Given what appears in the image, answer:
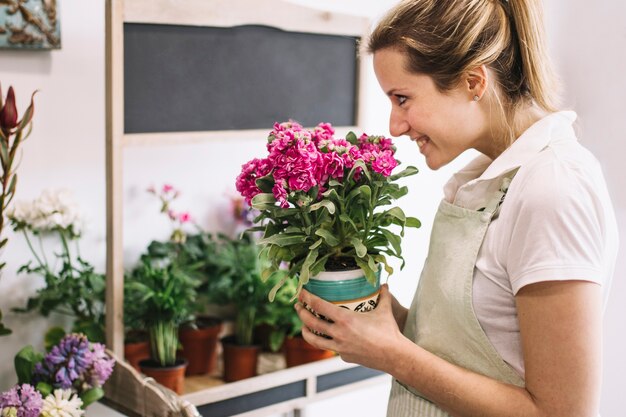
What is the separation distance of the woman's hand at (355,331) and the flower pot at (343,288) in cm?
2

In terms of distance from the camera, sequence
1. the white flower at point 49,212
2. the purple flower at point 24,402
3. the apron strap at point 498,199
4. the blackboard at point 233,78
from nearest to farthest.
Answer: the apron strap at point 498,199
the purple flower at point 24,402
the blackboard at point 233,78
the white flower at point 49,212

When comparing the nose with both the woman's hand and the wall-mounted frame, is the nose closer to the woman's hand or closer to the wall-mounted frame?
the woman's hand

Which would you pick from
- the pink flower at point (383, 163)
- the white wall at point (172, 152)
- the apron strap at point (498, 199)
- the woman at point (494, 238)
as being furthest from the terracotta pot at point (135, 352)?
the apron strap at point (498, 199)

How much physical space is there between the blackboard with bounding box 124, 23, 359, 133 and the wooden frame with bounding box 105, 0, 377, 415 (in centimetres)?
3

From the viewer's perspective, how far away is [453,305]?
129 centimetres

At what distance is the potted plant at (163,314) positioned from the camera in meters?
2.04

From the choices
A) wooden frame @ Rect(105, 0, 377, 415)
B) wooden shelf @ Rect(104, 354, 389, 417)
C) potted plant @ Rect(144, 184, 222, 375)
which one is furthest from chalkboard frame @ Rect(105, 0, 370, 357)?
potted plant @ Rect(144, 184, 222, 375)

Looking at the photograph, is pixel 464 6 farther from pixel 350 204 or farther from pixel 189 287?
pixel 189 287

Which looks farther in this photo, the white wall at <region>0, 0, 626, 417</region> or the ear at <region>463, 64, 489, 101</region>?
the white wall at <region>0, 0, 626, 417</region>

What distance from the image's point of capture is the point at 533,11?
1.31m

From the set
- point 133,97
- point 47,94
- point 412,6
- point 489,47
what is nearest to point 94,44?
point 47,94

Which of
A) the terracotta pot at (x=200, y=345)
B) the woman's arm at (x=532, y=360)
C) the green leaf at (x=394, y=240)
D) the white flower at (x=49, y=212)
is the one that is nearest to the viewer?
the woman's arm at (x=532, y=360)

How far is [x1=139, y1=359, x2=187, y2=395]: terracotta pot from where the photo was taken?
2039 millimetres

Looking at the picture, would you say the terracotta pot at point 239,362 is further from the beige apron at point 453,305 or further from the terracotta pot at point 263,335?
the beige apron at point 453,305
